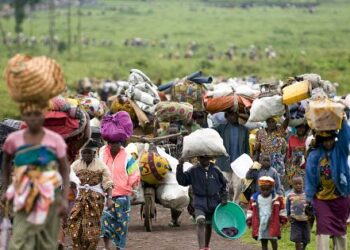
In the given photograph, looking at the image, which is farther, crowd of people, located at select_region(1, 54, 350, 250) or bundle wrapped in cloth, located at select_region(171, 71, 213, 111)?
bundle wrapped in cloth, located at select_region(171, 71, 213, 111)

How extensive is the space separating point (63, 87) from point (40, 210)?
3.12 feet

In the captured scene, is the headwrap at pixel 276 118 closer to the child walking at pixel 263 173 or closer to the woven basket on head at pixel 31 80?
the child walking at pixel 263 173

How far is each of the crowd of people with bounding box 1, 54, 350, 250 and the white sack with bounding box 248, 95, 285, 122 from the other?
16cm

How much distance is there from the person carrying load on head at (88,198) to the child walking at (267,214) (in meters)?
1.56

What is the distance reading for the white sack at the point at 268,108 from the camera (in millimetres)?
15094

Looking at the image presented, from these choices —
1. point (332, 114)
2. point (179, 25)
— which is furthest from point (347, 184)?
point (179, 25)

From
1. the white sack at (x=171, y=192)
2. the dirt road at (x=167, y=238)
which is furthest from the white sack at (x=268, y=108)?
the dirt road at (x=167, y=238)

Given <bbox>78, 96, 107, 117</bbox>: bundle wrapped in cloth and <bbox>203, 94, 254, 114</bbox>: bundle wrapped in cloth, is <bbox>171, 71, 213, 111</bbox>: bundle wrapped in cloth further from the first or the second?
<bbox>78, 96, 107, 117</bbox>: bundle wrapped in cloth

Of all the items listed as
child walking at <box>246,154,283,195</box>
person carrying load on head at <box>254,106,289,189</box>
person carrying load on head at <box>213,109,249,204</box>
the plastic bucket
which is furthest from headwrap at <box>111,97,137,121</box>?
the plastic bucket

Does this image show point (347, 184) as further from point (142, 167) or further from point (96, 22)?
point (96, 22)

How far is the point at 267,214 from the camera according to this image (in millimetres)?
12414

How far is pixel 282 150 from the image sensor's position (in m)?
15.2

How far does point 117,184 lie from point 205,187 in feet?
3.58

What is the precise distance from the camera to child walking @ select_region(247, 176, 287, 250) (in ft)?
40.7
